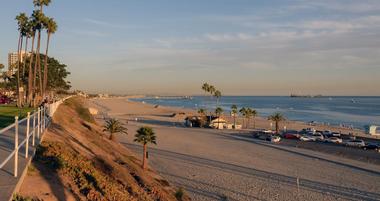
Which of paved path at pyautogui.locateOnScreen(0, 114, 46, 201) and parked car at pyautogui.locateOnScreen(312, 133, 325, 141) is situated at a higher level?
paved path at pyautogui.locateOnScreen(0, 114, 46, 201)

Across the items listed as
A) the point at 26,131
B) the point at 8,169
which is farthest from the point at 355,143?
the point at 8,169

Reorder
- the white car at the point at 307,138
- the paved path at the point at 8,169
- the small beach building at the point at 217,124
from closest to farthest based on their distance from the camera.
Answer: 1. the paved path at the point at 8,169
2. the white car at the point at 307,138
3. the small beach building at the point at 217,124

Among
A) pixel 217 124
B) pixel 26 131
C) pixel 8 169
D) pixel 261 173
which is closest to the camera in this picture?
pixel 8 169

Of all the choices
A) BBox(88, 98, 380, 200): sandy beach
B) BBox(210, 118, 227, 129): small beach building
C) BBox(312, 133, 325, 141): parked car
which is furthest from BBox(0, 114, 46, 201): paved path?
BBox(210, 118, 227, 129): small beach building

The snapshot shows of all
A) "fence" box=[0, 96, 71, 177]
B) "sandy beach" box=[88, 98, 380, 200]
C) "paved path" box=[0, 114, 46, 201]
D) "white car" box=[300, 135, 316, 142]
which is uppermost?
"fence" box=[0, 96, 71, 177]

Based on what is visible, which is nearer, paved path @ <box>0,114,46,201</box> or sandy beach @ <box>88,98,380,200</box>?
paved path @ <box>0,114,46,201</box>

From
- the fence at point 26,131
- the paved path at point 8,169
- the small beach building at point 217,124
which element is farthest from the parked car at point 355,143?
the paved path at point 8,169

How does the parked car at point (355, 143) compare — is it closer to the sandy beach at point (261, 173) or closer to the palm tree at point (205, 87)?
the sandy beach at point (261, 173)

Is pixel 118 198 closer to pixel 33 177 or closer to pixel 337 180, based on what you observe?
pixel 33 177

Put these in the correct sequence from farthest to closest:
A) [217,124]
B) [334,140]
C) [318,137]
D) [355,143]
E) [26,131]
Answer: [217,124] → [318,137] → [334,140] → [355,143] → [26,131]

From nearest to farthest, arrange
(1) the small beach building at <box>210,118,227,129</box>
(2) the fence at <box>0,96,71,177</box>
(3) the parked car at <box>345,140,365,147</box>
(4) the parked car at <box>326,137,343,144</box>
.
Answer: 1. (2) the fence at <box>0,96,71,177</box>
2. (3) the parked car at <box>345,140,365,147</box>
3. (4) the parked car at <box>326,137,343,144</box>
4. (1) the small beach building at <box>210,118,227,129</box>

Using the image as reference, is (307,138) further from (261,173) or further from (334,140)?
(261,173)

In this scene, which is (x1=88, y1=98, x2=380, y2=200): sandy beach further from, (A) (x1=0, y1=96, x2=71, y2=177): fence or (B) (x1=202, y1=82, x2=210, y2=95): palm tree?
(B) (x1=202, y1=82, x2=210, y2=95): palm tree

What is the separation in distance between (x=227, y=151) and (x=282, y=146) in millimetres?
11247
